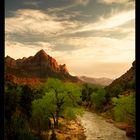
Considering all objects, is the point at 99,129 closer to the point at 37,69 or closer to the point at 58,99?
the point at 58,99

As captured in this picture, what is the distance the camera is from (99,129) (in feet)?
29.5

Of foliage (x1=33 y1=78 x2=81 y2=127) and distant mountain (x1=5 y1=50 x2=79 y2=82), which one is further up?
distant mountain (x1=5 y1=50 x2=79 y2=82)

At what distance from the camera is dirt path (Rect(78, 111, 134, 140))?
813 cm

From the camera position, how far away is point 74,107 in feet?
24.7

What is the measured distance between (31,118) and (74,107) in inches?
106

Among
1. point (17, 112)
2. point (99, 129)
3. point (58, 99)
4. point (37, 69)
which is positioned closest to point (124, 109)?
point (58, 99)

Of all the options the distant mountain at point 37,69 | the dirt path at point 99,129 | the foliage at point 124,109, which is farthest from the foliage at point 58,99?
the foliage at point 124,109

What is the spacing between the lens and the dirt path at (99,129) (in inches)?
320

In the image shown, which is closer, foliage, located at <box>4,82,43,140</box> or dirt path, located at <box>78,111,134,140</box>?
foliage, located at <box>4,82,43,140</box>

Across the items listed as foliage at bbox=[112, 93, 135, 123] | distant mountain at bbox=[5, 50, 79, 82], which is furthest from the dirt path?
distant mountain at bbox=[5, 50, 79, 82]

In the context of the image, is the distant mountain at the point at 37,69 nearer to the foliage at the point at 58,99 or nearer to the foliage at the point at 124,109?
the foliage at the point at 58,99

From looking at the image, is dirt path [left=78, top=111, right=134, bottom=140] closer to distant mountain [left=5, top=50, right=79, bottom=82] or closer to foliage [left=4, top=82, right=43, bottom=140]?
distant mountain [left=5, top=50, right=79, bottom=82]
